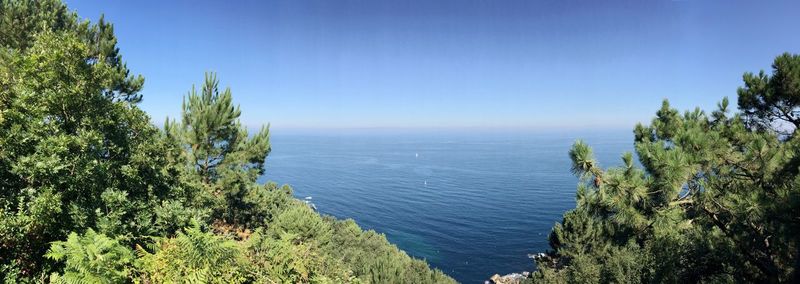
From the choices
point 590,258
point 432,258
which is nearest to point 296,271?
point 590,258

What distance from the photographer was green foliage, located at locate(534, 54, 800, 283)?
6.26 m

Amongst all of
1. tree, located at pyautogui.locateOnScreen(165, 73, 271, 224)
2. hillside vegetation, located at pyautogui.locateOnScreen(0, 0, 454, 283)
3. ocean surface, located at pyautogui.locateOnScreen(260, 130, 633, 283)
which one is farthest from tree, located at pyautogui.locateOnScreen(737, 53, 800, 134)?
ocean surface, located at pyautogui.locateOnScreen(260, 130, 633, 283)

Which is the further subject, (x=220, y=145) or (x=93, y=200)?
(x=220, y=145)

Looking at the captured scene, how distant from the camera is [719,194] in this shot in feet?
23.7

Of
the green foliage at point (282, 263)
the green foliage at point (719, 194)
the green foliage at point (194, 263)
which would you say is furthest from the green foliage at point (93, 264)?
the green foliage at point (719, 194)

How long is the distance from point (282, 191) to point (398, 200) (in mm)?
48483

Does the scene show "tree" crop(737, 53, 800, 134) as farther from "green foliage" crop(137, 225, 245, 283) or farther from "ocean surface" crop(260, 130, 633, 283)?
"ocean surface" crop(260, 130, 633, 283)

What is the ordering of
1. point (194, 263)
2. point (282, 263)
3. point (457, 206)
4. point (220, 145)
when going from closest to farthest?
point (194, 263) → point (282, 263) → point (220, 145) → point (457, 206)

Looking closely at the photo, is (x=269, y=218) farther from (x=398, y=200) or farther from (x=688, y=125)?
(x=398, y=200)

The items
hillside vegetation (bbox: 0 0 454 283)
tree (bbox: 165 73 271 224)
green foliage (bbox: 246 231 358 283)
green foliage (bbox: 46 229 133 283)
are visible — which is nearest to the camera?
green foliage (bbox: 46 229 133 283)

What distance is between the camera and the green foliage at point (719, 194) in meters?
6.26

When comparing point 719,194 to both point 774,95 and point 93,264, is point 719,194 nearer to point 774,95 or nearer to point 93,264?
point 774,95

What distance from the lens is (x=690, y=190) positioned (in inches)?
298

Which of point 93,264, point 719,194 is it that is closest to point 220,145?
point 93,264
